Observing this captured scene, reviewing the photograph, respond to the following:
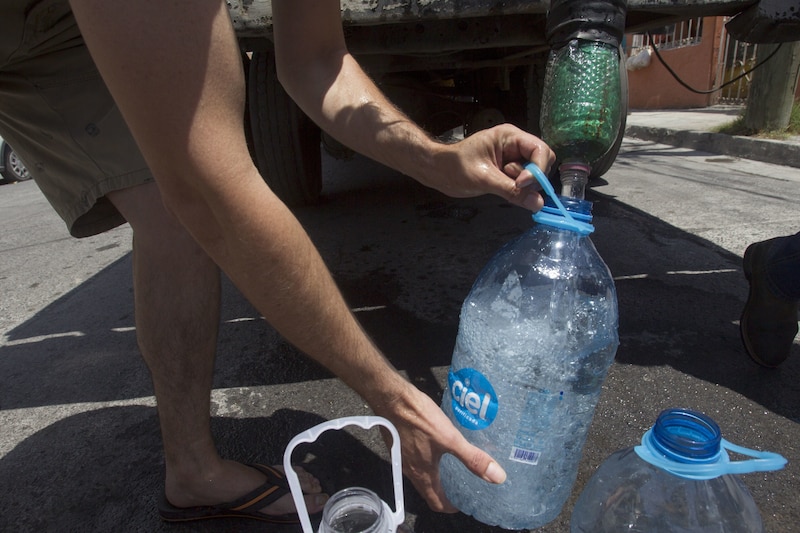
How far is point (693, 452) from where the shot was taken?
2.58 ft

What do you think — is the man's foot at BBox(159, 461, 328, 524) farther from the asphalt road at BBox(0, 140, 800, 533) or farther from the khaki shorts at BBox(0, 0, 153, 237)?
the khaki shorts at BBox(0, 0, 153, 237)

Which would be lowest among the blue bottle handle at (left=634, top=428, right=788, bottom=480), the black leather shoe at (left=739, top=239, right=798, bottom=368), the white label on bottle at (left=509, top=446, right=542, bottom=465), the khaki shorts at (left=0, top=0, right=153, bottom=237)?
the black leather shoe at (left=739, top=239, right=798, bottom=368)

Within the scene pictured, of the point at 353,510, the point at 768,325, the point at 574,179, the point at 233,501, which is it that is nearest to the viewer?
the point at 353,510

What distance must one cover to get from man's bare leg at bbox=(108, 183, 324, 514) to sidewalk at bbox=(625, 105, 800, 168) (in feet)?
20.7

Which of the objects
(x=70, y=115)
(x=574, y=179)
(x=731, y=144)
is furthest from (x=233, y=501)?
(x=731, y=144)

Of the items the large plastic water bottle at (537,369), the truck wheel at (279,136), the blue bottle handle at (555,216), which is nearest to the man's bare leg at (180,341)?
the large plastic water bottle at (537,369)

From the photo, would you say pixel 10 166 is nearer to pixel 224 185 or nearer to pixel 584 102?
pixel 224 185

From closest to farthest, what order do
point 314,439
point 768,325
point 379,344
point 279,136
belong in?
point 314,439, point 768,325, point 379,344, point 279,136

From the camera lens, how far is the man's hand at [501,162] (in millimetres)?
1015

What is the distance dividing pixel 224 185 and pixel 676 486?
103 cm

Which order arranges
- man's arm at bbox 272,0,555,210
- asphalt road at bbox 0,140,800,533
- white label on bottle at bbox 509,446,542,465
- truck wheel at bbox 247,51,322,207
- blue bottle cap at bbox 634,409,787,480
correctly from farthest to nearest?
truck wheel at bbox 247,51,322,207
asphalt road at bbox 0,140,800,533
man's arm at bbox 272,0,555,210
white label on bottle at bbox 509,446,542,465
blue bottle cap at bbox 634,409,787,480

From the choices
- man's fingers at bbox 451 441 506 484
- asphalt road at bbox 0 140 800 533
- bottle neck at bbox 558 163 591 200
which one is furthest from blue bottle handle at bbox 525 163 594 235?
asphalt road at bbox 0 140 800 533

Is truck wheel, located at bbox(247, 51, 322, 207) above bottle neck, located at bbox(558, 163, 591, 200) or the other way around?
the other way around

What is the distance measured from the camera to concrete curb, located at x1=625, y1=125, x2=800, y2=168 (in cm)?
540
